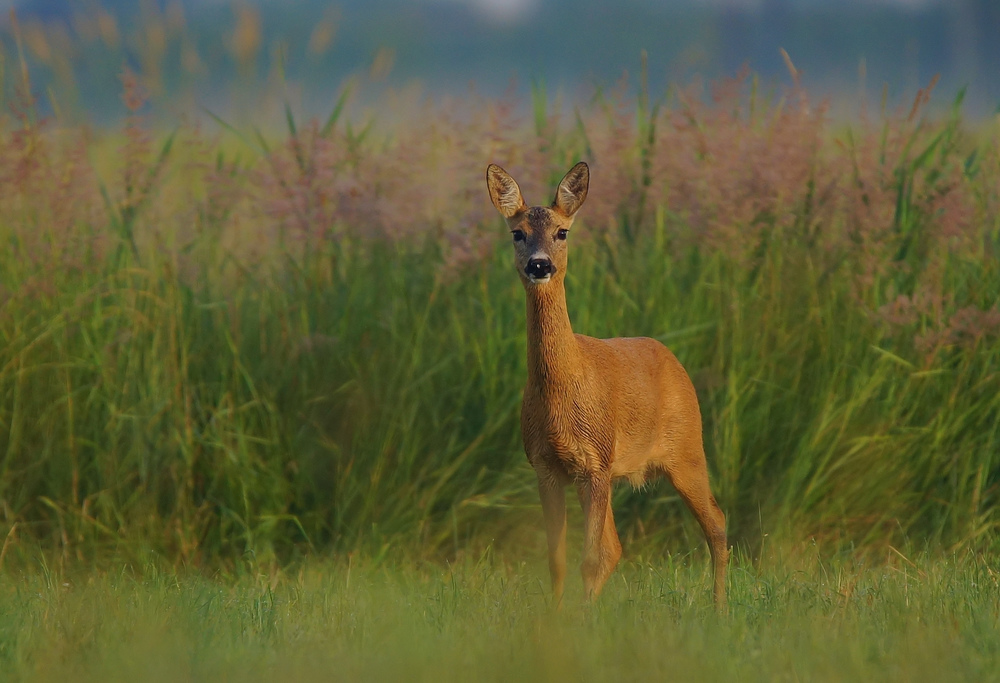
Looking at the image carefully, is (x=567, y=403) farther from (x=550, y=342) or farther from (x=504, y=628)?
(x=504, y=628)

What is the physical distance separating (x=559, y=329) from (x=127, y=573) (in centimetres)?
260

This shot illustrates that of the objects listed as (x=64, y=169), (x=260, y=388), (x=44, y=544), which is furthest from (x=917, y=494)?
(x=64, y=169)

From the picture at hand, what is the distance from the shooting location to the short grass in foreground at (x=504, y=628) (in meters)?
4.12

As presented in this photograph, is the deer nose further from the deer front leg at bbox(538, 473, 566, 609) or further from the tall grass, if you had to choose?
the tall grass

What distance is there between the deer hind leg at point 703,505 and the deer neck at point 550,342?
90 cm

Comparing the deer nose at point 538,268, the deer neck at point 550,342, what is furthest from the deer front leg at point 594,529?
the deer nose at point 538,268

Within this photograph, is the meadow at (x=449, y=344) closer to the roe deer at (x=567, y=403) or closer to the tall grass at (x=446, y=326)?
the tall grass at (x=446, y=326)

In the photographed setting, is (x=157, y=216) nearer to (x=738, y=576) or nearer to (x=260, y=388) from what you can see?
(x=260, y=388)

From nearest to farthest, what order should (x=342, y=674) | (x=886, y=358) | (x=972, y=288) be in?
1. (x=342, y=674)
2. (x=886, y=358)
3. (x=972, y=288)

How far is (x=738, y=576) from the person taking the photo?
18.1 feet

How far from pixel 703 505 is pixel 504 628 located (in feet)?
4.77

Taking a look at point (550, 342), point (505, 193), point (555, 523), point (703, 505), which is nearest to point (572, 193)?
point (505, 193)

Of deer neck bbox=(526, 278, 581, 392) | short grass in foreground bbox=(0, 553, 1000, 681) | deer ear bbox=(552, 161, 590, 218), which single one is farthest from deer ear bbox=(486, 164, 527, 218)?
short grass in foreground bbox=(0, 553, 1000, 681)

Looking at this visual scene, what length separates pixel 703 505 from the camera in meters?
5.77
